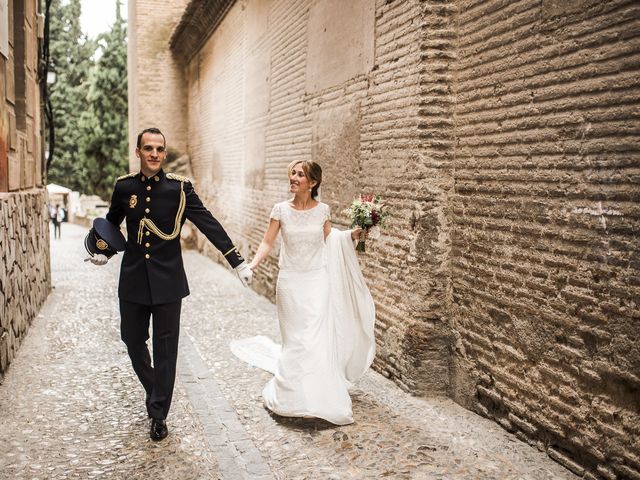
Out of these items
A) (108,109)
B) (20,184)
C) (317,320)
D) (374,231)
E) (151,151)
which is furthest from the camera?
(108,109)

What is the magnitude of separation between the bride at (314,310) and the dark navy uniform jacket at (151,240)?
77cm

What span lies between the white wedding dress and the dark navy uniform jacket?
97 cm

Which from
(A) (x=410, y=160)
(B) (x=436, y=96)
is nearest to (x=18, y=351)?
(A) (x=410, y=160)

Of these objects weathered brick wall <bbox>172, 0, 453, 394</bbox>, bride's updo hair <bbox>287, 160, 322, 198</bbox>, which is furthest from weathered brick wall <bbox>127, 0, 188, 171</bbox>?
bride's updo hair <bbox>287, 160, 322, 198</bbox>

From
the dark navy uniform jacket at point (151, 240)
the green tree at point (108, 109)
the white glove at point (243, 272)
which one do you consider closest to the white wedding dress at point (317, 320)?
the white glove at point (243, 272)

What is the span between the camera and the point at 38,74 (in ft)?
33.0

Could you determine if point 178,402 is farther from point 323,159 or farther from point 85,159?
point 85,159

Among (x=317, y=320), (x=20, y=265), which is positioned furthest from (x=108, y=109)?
(x=317, y=320)

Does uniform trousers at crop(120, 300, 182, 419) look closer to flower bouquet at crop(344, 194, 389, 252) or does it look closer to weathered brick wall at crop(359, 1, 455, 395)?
flower bouquet at crop(344, 194, 389, 252)

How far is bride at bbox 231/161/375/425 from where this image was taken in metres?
4.90

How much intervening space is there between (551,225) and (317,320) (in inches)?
73.6

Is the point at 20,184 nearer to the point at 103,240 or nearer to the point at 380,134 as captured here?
the point at 103,240

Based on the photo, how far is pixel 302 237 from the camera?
521 cm

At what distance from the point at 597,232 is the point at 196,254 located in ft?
48.2
